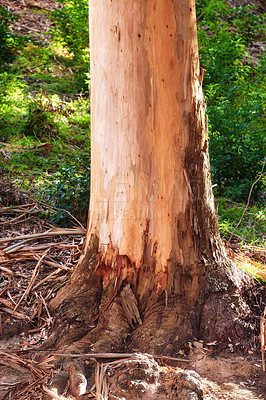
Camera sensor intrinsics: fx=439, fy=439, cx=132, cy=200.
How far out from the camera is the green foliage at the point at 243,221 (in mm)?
4332

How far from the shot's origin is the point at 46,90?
7.39 metres

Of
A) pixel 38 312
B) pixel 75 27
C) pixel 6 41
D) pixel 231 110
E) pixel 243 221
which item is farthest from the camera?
pixel 75 27

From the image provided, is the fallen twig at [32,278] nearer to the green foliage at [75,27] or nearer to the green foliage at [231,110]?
the green foliage at [231,110]

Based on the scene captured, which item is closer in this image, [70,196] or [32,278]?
[32,278]

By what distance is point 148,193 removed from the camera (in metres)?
2.75

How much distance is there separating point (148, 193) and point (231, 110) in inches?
147

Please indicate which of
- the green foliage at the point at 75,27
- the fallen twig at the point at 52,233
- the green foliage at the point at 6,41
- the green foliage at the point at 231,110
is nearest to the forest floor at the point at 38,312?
the fallen twig at the point at 52,233

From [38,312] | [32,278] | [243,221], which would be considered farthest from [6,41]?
[38,312]

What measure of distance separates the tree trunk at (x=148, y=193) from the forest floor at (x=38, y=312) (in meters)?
0.18

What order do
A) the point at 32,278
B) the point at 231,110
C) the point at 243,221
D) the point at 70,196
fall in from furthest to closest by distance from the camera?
the point at 231,110 < the point at 243,221 < the point at 70,196 < the point at 32,278

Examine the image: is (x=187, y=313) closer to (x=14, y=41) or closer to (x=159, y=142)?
(x=159, y=142)

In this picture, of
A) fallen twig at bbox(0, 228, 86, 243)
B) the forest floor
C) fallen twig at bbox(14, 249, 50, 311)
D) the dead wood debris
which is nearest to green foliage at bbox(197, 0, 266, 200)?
the forest floor

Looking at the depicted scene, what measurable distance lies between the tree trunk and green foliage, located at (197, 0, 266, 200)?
2847mm

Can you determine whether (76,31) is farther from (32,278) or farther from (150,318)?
(150,318)
